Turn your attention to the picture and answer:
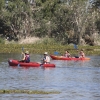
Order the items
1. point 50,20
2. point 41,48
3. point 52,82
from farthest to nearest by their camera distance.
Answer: point 50,20 < point 41,48 < point 52,82

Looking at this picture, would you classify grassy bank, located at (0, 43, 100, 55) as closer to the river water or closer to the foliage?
the foliage

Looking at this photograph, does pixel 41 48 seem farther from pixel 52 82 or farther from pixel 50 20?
pixel 52 82

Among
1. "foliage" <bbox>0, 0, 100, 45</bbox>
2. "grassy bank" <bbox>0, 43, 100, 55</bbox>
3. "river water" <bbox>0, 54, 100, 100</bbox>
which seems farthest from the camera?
"foliage" <bbox>0, 0, 100, 45</bbox>

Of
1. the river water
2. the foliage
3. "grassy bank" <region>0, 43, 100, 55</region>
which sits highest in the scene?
the foliage

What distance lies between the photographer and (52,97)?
25562 mm

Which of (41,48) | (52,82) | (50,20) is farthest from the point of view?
(50,20)

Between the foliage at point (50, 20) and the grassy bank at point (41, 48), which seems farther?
the foliage at point (50, 20)

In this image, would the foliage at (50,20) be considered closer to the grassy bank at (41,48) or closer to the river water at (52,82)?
the grassy bank at (41,48)

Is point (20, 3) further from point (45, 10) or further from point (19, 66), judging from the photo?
point (19, 66)

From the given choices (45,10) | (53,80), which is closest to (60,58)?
(53,80)

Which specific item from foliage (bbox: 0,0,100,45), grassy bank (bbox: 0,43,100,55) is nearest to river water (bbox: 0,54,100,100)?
grassy bank (bbox: 0,43,100,55)

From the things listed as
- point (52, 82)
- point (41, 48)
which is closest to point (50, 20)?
point (41, 48)

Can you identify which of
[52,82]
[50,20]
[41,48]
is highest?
[50,20]

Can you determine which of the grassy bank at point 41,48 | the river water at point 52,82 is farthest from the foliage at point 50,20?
the river water at point 52,82
